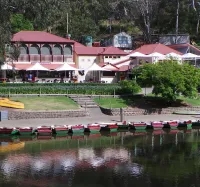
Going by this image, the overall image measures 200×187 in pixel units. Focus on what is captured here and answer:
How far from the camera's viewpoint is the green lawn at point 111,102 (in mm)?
48812

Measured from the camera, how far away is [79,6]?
95312 mm

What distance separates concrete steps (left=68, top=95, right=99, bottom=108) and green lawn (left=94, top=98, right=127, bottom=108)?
2.85ft

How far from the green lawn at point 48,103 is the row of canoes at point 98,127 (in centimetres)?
664

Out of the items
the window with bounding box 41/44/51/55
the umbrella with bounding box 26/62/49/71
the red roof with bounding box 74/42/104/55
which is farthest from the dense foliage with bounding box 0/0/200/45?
the umbrella with bounding box 26/62/49/71

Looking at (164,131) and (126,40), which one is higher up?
(126,40)

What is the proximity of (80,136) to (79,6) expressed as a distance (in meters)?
61.1

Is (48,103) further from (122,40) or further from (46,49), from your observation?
(122,40)

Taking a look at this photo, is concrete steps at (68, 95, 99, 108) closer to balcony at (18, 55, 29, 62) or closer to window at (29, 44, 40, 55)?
balcony at (18, 55, 29, 62)

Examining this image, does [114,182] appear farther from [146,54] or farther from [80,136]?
[146,54]

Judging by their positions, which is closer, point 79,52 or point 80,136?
point 80,136

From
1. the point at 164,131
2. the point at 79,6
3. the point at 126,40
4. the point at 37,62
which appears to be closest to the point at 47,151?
the point at 164,131

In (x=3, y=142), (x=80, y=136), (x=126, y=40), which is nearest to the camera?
(x=3, y=142)

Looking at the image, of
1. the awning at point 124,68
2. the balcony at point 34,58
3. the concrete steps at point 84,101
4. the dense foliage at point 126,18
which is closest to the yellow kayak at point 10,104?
the concrete steps at point 84,101

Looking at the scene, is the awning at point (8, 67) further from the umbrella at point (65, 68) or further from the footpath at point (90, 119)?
the footpath at point (90, 119)
